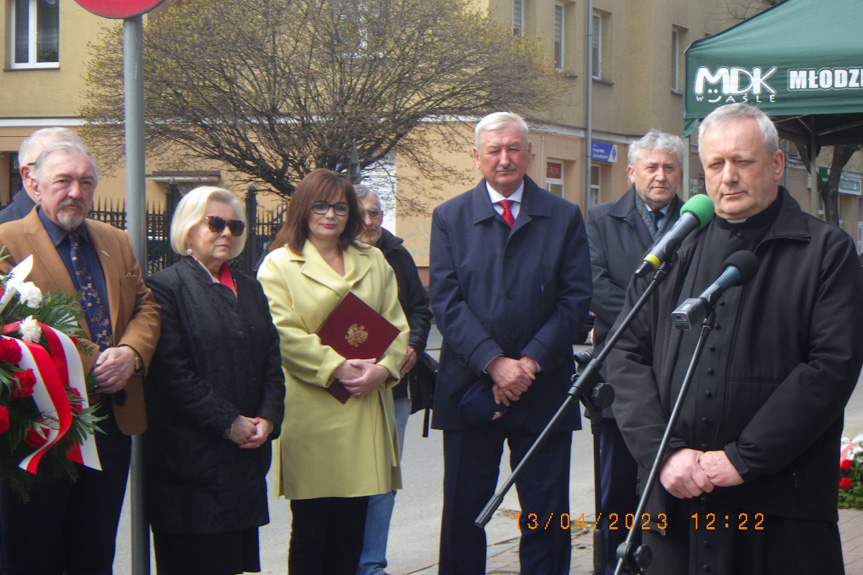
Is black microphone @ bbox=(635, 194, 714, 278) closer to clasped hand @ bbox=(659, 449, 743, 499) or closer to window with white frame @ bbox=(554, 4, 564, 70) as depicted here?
clasped hand @ bbox=(659, 449, 743, 499)

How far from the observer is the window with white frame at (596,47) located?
29250 millimetres

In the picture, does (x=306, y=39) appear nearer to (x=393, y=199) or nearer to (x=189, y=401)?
(x=393, y=199)

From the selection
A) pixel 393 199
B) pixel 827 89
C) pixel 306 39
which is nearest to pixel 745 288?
pixel 827 89

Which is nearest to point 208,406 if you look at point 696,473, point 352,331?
point 352,331

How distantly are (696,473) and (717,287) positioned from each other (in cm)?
58

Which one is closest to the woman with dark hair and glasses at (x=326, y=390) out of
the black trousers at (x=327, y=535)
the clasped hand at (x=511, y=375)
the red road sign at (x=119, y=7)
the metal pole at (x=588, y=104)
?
the black trousers at (x=327, y=535)

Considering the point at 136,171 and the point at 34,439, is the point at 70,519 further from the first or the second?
the point at 136,171

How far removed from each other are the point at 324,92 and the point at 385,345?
16.0 meters

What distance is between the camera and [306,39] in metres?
19.9

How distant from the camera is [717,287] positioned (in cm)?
296

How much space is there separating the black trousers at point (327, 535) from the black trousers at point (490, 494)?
42 centimetres

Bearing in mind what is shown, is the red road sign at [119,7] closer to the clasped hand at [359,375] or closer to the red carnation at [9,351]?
the red carnation at [9,351]

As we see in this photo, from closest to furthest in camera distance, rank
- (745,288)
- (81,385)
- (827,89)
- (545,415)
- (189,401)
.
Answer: (745,288) → (81,385) → (189,401) → (545,415) → (827,89)

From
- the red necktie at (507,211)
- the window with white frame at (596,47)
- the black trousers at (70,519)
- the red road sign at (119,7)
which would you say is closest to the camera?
the black trousers at (70,519)
